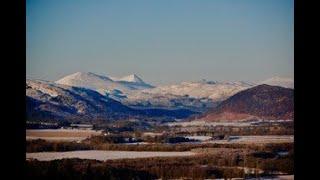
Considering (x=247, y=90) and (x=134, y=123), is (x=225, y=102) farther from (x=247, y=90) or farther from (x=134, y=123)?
(x=134, y=123)

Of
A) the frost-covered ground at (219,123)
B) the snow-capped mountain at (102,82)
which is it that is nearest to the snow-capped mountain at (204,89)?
the snow-capped mountain at (102,82)

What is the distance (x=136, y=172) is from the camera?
28.7 ft

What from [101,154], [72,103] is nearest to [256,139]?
[101,154]

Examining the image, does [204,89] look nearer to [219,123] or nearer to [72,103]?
[219,123]

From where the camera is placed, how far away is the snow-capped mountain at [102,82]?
38.8ft

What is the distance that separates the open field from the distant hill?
242 centimetres

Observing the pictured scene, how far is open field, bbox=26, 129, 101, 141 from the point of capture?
374 inches

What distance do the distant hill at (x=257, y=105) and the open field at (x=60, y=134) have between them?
2.42 meters

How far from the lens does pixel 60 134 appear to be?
9891mm

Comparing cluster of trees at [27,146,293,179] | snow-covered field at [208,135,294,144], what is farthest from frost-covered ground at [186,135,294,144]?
cluster of trees at [27,146,293,179]

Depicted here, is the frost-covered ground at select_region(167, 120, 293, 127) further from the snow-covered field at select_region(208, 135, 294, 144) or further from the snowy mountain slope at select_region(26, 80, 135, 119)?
the snowy mountain slope at select_region(26, 80, 135, 119)

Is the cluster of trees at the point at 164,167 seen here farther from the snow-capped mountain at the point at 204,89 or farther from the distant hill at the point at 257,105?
the snow-capped mountain at the point at 204,89

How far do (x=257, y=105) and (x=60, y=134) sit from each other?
11.9ft
